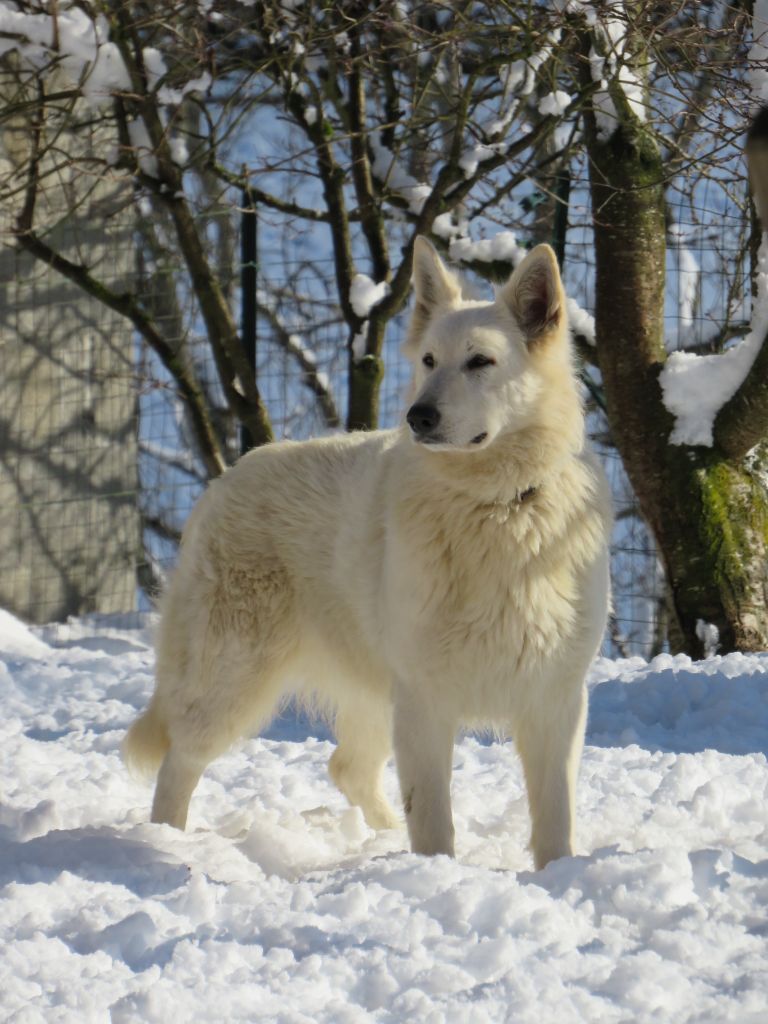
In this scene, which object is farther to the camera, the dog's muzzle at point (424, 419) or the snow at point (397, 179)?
the snow at point (397, 179)

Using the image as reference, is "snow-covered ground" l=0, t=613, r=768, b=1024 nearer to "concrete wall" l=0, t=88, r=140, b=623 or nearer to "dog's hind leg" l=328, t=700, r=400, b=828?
"dog's hind leg" l=328, t=700, r=400, b=828

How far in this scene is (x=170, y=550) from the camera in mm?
10070

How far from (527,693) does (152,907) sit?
1.32 m

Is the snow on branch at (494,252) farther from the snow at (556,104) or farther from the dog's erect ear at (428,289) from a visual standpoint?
the dog's erect ear at (428,289)

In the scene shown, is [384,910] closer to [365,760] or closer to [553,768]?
[553,768]

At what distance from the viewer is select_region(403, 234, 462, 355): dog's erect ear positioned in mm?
4145

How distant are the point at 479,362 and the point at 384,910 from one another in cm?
168

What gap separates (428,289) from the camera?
13.7 feet

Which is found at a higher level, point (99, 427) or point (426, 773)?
point (99, 427)

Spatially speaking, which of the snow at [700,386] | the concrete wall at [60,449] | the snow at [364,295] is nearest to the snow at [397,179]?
the snow at [364,295]

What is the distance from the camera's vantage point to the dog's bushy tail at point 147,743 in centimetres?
464

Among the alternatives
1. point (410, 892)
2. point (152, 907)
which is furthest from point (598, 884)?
point (152, 907)

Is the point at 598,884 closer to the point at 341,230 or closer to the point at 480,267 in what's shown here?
the point at 480,267

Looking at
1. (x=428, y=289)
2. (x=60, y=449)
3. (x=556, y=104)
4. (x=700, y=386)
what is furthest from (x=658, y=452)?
(x=60, y=449)
